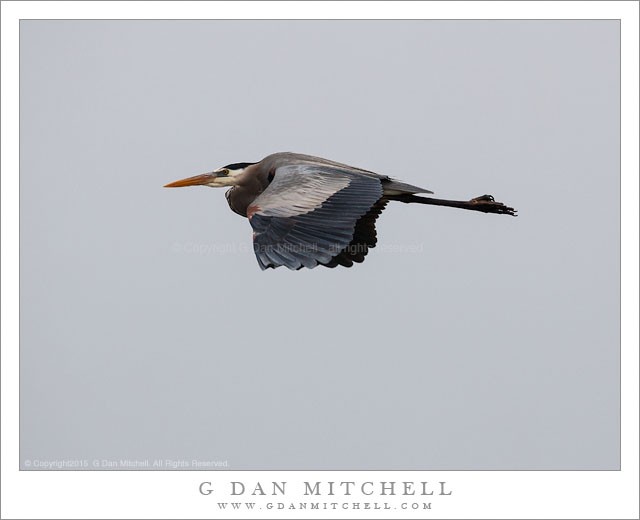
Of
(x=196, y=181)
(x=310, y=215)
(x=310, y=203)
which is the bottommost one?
(x=310, y=215)

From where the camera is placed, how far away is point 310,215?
6.63m

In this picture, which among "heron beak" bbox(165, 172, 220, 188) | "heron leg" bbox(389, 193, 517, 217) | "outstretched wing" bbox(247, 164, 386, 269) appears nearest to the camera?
"outstretched wing" bbox(247, 164, 386, 269)

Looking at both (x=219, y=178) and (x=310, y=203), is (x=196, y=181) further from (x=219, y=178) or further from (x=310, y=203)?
(x=310, y=203)

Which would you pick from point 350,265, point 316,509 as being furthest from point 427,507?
point 350,265

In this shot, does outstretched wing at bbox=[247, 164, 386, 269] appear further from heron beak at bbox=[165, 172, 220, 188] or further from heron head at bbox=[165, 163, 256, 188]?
heron beak at bbox=[165, 172, 220, 188]

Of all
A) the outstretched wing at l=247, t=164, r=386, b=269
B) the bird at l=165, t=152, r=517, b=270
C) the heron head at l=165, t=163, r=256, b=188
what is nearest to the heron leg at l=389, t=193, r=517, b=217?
the bird at l=165, t=152, r=517, b=270

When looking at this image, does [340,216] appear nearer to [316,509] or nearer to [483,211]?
[483,211]

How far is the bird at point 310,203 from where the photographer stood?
6.20 metres

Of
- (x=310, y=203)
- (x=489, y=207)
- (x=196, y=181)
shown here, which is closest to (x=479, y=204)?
(x=489, y=207)

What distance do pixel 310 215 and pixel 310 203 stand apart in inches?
10.3

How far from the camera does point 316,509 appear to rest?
8359 millimetres

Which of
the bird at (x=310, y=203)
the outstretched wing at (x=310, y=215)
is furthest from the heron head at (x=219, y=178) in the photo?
the outstretched wing at (x=310, y=215)

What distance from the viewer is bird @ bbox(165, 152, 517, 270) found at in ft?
20.4
